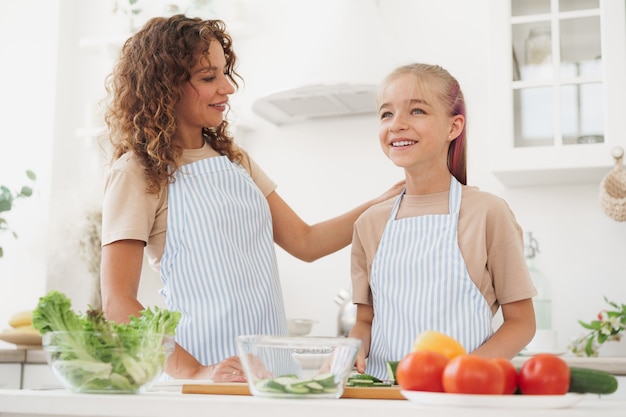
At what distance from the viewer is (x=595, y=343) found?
241 cm

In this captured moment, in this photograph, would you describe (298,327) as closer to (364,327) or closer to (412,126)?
(364,327)

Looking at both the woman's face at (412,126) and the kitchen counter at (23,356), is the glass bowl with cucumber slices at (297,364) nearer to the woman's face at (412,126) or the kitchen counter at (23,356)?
the woman's face at (412,126)

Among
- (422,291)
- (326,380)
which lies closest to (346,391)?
(326,380)

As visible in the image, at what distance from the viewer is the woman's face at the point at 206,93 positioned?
1665 millimetres

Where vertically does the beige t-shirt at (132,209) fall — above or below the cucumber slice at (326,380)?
above

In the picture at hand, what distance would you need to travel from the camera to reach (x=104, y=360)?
0.99m

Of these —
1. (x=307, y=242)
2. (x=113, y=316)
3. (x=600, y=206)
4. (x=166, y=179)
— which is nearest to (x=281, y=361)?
(x=113, y=316)

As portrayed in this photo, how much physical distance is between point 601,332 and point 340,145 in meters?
1.10

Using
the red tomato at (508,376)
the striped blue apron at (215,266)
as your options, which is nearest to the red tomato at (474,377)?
the red tomato at (508,376)

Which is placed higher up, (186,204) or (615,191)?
(615,191)

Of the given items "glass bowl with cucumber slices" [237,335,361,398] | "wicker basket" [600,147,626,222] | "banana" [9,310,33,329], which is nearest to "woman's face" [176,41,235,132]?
"glass bowl with cucumber slices" [237,335,361,398]

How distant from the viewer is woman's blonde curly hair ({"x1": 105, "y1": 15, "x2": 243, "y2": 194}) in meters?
1.63

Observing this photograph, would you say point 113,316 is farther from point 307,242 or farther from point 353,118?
point 353,118

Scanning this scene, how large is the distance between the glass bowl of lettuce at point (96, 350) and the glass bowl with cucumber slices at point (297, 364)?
0.13m
